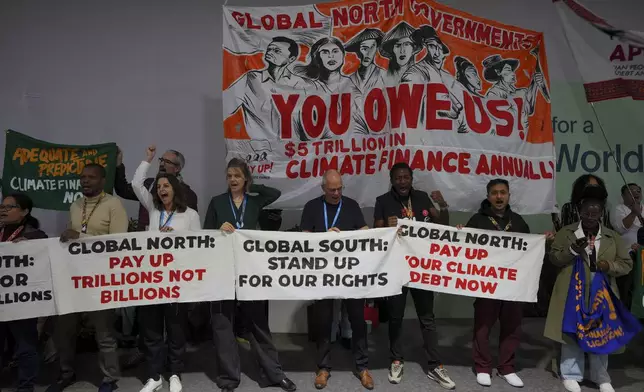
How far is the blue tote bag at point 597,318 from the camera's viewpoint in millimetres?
3562

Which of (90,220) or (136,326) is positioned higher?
(90,220)

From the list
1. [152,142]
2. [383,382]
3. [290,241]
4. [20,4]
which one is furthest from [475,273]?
[20,4]

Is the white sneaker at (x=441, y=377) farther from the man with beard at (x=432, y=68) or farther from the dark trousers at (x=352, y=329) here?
the man with beard at (x=432, y=68)

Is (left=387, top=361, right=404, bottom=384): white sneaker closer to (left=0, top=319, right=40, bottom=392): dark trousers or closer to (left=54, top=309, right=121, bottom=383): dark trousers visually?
(left=54, top=309, right=121, bottom=383): dark trousers

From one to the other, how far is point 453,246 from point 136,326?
9.28 ft

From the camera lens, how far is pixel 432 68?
4164mm

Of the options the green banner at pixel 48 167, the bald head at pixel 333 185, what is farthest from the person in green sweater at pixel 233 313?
the green banner at pixel 48 167

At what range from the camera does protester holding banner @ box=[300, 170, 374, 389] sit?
368cm

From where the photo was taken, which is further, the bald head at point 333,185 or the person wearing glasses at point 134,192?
the person wearing glasses at point 134,192

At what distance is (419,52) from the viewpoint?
4.16m

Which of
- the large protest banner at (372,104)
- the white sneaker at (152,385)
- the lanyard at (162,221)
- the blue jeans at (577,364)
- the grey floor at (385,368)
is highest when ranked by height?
the large protest banner at (372,104)

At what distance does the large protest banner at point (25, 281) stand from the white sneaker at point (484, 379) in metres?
3.00

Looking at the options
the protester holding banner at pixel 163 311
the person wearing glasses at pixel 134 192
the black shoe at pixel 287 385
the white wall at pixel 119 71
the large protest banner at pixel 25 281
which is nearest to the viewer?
the large protest banner at pixel 25 281

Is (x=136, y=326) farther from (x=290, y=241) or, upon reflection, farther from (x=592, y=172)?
(x=592, y=172)
